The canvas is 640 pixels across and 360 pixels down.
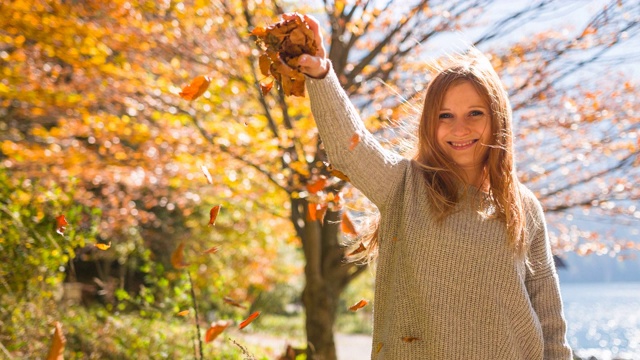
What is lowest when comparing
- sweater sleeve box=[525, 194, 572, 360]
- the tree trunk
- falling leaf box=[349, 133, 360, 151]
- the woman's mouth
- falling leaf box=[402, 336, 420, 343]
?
the tree trunk

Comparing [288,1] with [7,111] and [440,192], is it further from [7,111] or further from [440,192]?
[7,111]

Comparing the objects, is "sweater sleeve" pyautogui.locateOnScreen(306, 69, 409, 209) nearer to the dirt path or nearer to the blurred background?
the blurred background

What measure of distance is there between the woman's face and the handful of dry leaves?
483 mm

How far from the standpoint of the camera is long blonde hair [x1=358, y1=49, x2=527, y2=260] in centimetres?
178

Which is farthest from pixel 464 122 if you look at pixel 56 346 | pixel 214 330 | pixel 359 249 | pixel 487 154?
pixel 56 346

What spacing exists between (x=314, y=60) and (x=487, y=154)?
0.66 metres

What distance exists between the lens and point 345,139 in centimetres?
157

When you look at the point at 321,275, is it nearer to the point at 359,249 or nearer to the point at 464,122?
the point at 359,249

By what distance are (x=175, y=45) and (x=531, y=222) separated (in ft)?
11.1

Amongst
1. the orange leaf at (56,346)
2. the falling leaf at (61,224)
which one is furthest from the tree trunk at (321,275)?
the orange leaf at (56,346)

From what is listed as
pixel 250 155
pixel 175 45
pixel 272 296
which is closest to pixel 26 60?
pixel 175 45

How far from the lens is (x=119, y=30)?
15.8 feet

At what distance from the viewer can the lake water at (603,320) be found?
8.69 metres

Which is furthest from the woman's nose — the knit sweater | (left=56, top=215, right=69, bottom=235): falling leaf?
(left=56, top=215, right=69, bottom=235): falling leaf
